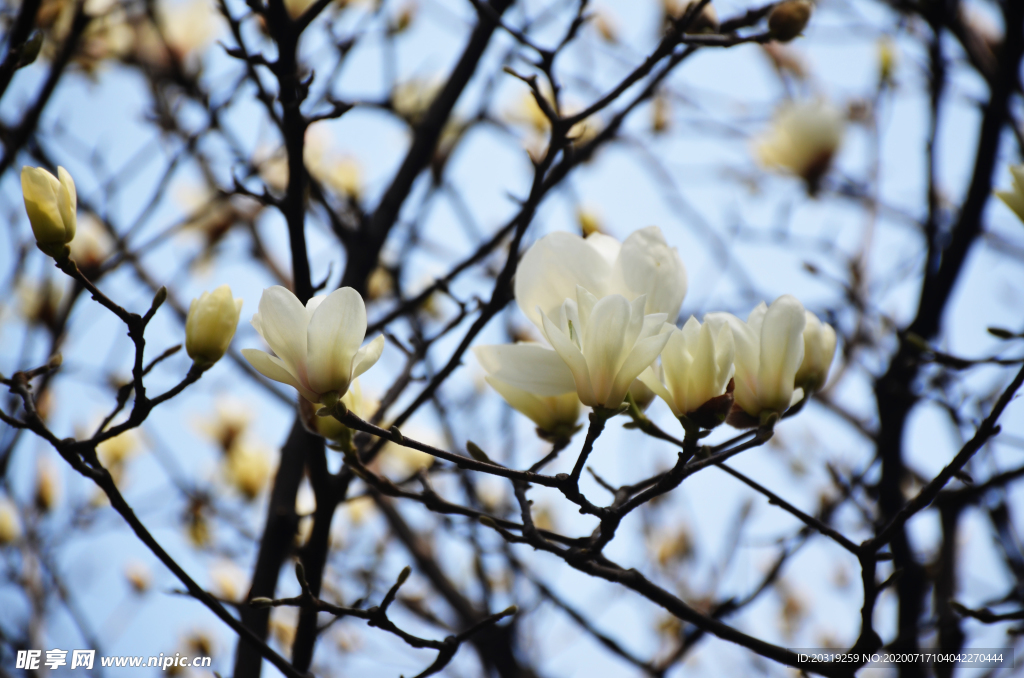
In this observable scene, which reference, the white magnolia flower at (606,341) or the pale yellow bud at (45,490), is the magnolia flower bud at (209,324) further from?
the pale yellow bud at (45,490)

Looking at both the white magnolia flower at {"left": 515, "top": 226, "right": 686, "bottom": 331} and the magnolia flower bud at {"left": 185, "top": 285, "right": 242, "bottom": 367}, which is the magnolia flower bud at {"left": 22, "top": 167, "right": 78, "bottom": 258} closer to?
the magnolia flower bud at {"left": 185, "top": 285, "right": 242, "bottom": 367}

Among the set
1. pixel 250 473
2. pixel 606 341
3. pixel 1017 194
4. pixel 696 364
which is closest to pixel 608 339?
pixel 606 341

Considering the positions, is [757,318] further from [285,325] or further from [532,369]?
[285,325]

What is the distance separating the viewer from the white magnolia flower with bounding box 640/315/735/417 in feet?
2.50

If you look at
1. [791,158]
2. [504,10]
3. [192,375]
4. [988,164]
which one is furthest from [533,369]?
[791,158]

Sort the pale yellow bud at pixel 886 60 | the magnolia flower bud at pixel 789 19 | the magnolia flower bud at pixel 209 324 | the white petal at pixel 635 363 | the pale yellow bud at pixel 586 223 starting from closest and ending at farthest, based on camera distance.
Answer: the white petal at pixel 635 363, the magnolia flower bud at pixel 209 324, the magnolia flower bud at pixel 789 19, the pale yellow bud at pixel 586 223, the pale yellow bud at pixel 886 60

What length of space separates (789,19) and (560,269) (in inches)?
23.0

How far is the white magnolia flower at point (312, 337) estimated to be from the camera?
73 cm

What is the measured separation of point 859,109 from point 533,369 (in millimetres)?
2467

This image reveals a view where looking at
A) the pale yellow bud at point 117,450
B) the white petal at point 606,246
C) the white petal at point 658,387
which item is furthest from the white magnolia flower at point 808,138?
the pale yellow bud at point 117,450

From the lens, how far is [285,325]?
737 millimetres

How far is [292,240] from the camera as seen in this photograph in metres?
0.99

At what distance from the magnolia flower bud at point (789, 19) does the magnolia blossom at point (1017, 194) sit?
0.37m

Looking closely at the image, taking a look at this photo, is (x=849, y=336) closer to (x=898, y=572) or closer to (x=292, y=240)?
(x=898, y=572)
